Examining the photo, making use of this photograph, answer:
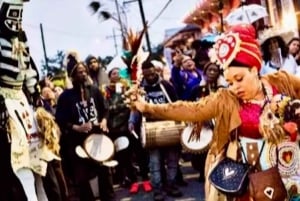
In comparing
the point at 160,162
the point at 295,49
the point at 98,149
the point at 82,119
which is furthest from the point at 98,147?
the point at 295,49

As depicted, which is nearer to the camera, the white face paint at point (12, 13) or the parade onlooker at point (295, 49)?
the white face paint at point (12, 13)

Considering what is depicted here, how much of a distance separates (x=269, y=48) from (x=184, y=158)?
10.0 feet

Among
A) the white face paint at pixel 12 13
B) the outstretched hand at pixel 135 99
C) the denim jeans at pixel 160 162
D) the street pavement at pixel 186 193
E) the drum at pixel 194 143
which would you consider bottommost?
the street pavement at pixel 186 193

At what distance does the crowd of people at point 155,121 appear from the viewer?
4246 millimetres

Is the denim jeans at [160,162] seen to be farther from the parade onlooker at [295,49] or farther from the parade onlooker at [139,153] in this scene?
the parade onlooker at [295,49]

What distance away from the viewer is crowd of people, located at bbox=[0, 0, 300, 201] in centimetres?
425

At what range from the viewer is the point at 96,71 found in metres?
9.63

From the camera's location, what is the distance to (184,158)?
1113 centimetres

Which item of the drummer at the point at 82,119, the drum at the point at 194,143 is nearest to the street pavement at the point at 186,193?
the drum at the point at 194,143

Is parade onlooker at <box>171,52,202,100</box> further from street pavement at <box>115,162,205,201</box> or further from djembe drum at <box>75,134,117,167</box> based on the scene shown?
djembe drum at <box>75,134,117,167</box>

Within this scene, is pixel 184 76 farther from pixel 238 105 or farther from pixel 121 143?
pixel 238 105

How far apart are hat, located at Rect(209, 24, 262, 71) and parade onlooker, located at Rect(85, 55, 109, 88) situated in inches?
194

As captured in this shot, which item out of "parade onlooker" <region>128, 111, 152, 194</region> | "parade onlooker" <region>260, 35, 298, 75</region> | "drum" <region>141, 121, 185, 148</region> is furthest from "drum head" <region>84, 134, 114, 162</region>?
"parade onlooker" <region>260, 35, 298, 75</region>

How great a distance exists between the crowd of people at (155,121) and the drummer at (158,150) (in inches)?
0.5
